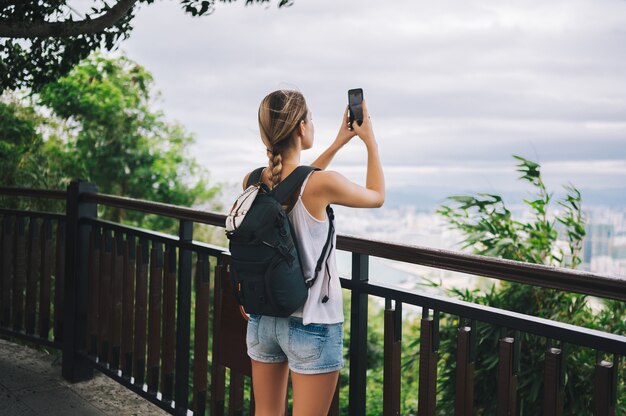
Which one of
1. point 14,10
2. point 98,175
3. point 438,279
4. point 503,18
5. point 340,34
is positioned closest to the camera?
point 14,10

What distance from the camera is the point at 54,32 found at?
3143mm

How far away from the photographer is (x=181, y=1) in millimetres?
3371

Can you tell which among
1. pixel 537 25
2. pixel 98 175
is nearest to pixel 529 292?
pixel 98 175

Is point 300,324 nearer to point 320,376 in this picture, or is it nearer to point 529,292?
point 320,376

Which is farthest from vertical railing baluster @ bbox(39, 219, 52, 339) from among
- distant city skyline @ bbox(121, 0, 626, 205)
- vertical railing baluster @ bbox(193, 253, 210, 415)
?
distant city skyline @ bbox(121, 0, 626, 205)

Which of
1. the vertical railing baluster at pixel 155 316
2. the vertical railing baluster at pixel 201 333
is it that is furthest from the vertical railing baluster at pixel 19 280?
the vertical railing baluster at pixel 201 333

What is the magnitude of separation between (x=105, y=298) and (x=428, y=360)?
6.09 ft

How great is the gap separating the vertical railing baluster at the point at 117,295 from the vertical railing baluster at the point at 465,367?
180cm

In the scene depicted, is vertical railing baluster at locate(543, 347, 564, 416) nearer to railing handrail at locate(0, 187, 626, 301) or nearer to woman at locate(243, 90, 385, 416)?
railing handrail at locate(0, 187, 626, 301)

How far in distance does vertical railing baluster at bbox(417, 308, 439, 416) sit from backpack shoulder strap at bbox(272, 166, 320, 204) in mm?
497

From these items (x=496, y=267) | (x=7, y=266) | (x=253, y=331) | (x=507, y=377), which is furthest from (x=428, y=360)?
(x=7, y=266)

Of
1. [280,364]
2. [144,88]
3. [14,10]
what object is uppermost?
[144,88]

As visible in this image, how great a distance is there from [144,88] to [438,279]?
10185mm

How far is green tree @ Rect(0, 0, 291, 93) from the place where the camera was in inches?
124
